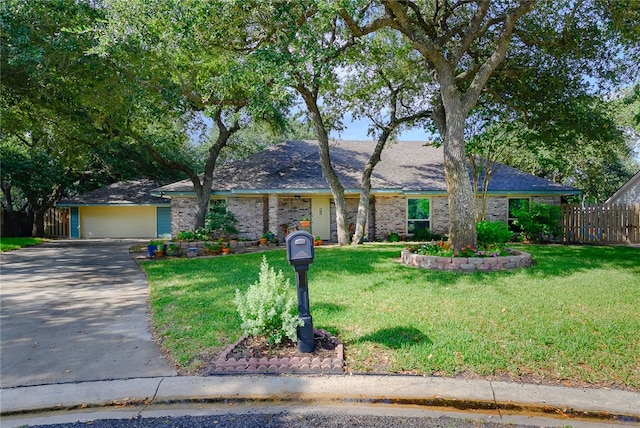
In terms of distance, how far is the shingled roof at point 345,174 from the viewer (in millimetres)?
16297

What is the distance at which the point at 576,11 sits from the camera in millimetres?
9938

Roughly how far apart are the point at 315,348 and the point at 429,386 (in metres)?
1.24

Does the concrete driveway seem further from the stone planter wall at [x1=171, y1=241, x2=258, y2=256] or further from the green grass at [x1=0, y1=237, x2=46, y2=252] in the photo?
the green grass at [x1=0, y1=237, x2=46, y2=252]

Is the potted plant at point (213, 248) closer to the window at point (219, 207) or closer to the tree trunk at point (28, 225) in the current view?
the window at point (219, 207)

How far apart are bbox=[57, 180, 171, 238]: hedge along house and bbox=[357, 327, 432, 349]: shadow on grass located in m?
20.9

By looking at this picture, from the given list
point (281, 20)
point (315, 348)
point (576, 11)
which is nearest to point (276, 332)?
point (315, 348)

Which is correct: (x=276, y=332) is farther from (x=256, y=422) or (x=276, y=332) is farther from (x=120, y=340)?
(x=120, y=340)

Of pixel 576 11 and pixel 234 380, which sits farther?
pixel 576 11

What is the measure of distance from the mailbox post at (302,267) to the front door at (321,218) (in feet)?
42.6

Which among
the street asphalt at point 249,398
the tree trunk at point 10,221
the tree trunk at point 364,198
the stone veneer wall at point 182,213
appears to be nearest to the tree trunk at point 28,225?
the tree trunk at point 10,221

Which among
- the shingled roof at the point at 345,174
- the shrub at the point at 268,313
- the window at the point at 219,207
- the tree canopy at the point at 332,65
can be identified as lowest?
the shrub at the point at 268,313

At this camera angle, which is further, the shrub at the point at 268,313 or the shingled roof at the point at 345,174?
the shingled roof at the point at 345,174

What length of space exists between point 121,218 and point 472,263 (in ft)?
71.3

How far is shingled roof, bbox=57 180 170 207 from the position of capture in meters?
22.5
